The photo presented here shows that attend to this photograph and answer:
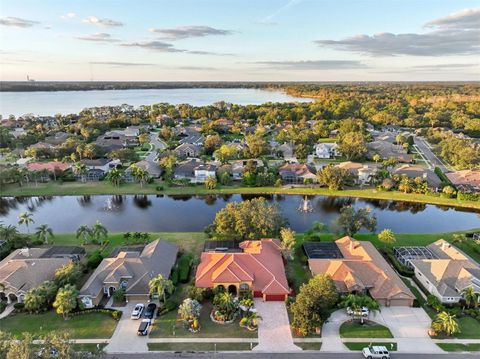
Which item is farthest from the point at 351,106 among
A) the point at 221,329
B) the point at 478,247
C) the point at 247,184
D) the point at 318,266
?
the point at 221,329

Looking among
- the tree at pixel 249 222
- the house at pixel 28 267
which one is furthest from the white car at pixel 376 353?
the house at pixel 28 267

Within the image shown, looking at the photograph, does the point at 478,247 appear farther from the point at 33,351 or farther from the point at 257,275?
the point at 33,351

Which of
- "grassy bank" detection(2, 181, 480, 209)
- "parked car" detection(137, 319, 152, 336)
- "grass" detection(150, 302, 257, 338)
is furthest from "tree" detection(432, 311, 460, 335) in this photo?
"grassy bank" detection(2, 181, 480, 209)

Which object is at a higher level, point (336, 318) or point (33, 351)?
point (33, 351)

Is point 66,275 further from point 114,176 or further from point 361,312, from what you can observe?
point 114,176

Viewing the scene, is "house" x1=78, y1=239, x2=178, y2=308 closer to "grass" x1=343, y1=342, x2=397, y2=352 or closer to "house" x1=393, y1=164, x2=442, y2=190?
"grass" x1=343, y1=342, x2=397, y2=352

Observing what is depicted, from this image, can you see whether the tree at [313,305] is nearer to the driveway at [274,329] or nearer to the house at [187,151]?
the driveway at [274,329]

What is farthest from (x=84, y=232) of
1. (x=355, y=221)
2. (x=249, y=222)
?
(x=355, y=221)
